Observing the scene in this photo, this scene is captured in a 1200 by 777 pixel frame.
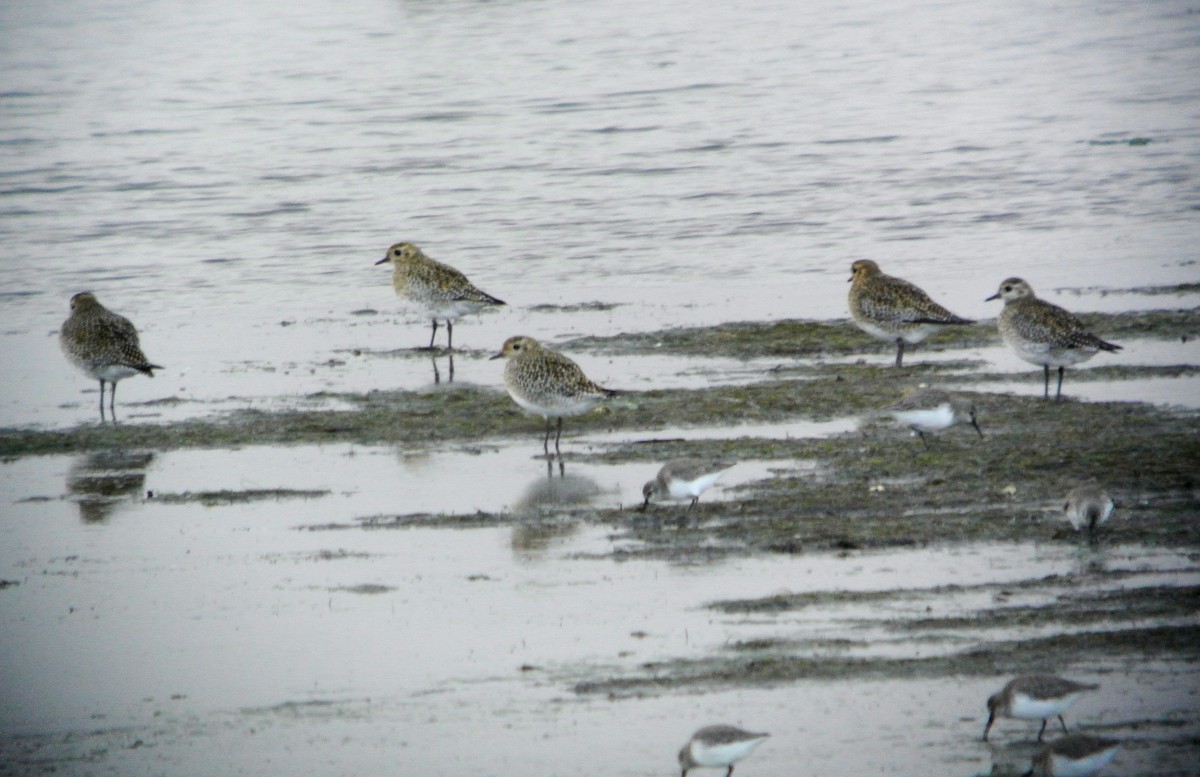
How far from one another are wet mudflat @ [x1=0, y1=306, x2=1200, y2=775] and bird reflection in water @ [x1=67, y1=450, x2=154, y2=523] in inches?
1.5

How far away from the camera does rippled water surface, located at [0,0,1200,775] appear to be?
8469mm

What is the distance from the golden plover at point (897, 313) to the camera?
51.1 feet

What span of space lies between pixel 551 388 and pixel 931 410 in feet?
9.95

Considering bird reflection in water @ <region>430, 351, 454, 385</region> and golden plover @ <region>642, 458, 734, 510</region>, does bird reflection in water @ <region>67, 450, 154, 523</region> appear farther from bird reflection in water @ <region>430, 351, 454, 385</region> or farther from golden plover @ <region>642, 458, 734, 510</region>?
golden plover @ <region>642, 458, 734, 510</region>

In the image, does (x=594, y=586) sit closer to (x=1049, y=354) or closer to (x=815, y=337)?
(x=1049, y=354)

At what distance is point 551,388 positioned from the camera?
1334 cm

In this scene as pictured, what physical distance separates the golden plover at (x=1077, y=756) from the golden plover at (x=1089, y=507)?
283 centimetres

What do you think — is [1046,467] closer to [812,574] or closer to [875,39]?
[812,574]

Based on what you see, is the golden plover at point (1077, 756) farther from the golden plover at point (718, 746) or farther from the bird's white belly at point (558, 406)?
the bird's white belly at point (558, 406)

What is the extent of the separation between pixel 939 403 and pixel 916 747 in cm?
483

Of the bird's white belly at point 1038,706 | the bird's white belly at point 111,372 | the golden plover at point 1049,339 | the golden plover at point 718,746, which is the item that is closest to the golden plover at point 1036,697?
the bird's white belly at point 1038,706

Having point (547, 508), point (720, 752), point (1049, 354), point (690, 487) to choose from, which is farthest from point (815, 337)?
point (720, 752)

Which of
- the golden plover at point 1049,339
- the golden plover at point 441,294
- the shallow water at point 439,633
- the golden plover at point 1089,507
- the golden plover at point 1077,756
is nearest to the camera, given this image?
the golden plover at point 1077,756

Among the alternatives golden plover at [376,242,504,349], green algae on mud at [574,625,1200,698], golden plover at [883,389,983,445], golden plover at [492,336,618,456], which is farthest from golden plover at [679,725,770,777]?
golden plover at [376,242,504,349]
